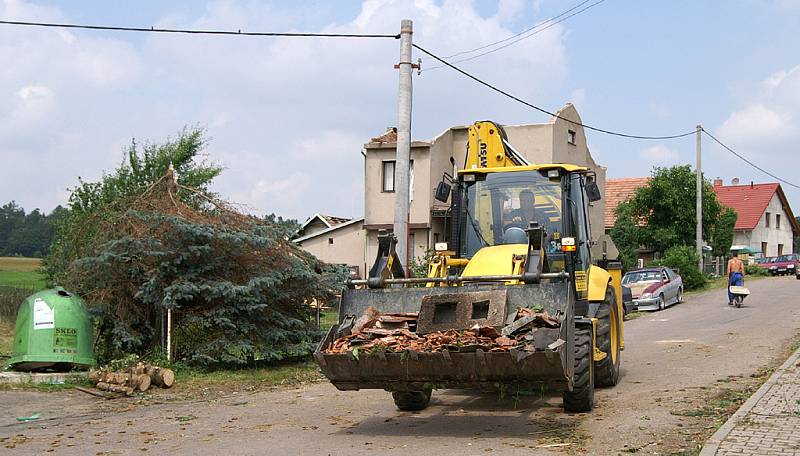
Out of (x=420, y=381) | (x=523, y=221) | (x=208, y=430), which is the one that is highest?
(x=523, y=221)

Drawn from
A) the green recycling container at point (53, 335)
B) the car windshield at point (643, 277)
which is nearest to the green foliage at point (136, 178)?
the green recycling container at point (53, 335)

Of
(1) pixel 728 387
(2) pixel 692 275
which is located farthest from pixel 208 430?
(2) pixel 692 275

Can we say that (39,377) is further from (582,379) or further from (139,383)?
(582,379)

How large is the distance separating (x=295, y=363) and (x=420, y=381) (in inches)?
304

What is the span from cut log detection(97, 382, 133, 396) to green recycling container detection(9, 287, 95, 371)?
4.03 feet

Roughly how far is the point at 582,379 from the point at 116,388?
281 inches

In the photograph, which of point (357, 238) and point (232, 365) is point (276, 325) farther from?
point (357, 238)

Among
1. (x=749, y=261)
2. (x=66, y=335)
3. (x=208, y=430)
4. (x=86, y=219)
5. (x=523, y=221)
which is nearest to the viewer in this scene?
(x=208, y=430)

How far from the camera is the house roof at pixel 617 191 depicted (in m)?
52.0

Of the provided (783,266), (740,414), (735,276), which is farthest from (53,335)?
(783,266)

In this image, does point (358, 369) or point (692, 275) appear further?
point (692, 275)

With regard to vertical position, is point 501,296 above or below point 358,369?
above

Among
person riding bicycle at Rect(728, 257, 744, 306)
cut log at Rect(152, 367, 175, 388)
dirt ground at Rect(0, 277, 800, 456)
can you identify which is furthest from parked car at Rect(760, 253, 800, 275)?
cut log at Rect(152, 367, 175, 388)

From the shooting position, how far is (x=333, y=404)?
39.3 feet
